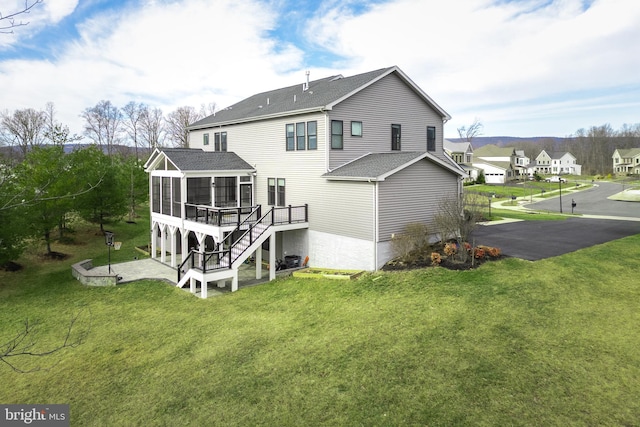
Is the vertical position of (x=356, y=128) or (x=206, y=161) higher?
(x=356, y=128)

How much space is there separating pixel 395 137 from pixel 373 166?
452cm

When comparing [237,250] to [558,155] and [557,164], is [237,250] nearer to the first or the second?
[557,164]

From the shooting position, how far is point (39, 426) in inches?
313

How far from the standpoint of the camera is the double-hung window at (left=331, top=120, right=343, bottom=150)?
58.7ft

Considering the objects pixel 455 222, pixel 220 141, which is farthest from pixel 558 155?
pixel 455 222

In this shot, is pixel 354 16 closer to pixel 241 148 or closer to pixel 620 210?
pixel 241 148

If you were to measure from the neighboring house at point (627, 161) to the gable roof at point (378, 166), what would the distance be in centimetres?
10289

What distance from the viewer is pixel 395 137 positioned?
20250mm

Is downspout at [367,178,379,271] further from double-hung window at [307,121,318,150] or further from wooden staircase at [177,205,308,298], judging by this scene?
wooden staircase at [177,205,308,298]

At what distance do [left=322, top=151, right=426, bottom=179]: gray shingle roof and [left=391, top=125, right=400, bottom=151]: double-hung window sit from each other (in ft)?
6.40

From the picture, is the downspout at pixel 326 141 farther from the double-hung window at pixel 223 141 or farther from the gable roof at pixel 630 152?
the gable roof at pixel 630 152

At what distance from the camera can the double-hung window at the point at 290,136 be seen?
63.5 ft

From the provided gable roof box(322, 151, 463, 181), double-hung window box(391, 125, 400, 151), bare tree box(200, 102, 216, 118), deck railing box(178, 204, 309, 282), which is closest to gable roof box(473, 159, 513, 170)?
bare tree box(200, 102, 216, 118)

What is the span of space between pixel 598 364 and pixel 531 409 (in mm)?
2461
